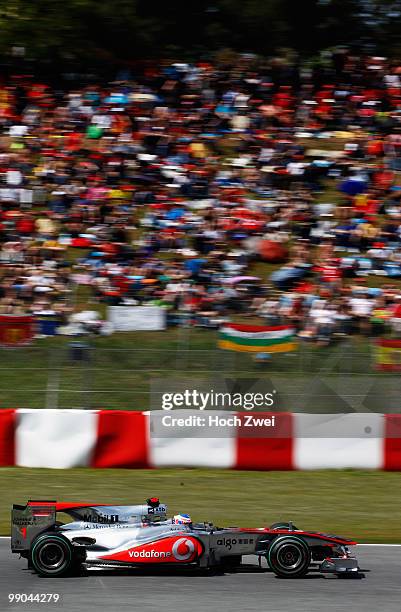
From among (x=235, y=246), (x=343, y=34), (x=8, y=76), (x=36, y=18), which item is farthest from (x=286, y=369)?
(x=343, y=34)

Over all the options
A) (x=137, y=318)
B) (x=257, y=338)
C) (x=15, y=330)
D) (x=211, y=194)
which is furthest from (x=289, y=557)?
(x=211, y=194)

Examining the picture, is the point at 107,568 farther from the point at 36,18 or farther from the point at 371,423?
the point at 36,18

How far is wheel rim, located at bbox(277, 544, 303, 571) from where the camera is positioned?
257 inches

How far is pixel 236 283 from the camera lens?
47.1ft

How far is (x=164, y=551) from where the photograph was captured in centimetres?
646

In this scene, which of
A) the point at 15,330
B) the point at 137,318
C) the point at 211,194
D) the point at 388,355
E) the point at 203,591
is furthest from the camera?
the point at 211,194

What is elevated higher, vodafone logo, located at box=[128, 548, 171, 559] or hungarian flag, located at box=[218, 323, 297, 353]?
hungarian flag, located at box=[218, 323, 297, 353]

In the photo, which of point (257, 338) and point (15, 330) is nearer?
point (257, 338)

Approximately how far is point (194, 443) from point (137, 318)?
3.04 m

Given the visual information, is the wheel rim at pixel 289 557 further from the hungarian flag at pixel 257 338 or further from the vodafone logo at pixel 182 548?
the hungarian flag at pixel 257 338

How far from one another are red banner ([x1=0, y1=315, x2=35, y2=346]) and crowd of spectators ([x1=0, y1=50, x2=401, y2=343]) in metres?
0.75

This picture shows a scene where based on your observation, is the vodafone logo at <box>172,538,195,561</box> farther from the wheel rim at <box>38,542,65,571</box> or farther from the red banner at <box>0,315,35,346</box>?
the red banner at <box>0,315,35,346</box>

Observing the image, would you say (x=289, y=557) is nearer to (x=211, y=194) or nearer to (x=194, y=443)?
(x=194, y=443)

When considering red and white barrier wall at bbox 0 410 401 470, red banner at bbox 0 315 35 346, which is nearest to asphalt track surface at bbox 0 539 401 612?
red and white barrier wall at bbox 0 410 401 470
